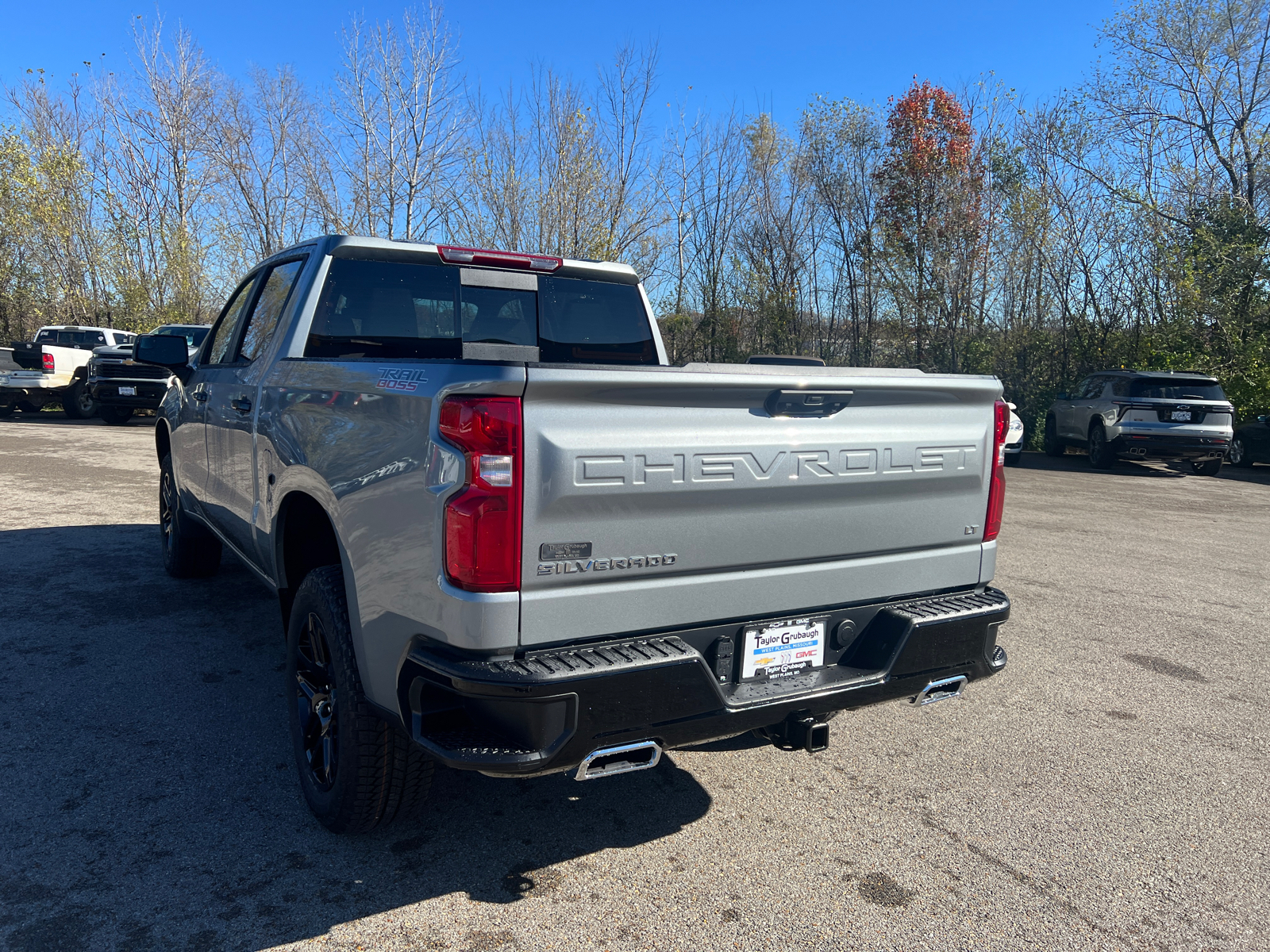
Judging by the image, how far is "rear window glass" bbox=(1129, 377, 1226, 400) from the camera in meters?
15.4

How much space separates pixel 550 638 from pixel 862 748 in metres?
2.01

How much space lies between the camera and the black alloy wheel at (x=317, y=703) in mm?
2949

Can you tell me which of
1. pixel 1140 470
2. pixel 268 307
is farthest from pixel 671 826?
pixel 1140 470

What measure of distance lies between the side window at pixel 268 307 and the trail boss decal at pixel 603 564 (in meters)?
2.33

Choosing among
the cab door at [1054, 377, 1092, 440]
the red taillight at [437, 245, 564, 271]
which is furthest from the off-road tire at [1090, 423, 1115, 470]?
the red taillight at [437, 245, 564, 271]

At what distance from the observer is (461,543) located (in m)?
2.24

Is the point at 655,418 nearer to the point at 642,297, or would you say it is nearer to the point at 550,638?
the point at 550,638

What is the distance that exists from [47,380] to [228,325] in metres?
17.0

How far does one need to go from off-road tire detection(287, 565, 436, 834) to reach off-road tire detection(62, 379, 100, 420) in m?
18.8

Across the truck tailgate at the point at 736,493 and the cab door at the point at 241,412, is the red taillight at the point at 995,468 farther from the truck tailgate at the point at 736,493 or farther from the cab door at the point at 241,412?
the cab door at the point at 241,412

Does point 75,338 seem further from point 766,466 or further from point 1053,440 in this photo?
point 766,466

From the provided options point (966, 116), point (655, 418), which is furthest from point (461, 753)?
point (966, 116)

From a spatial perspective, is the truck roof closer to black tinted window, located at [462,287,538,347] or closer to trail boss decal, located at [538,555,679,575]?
black tinted window, located at [462,287,538,347]

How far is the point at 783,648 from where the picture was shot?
2.73m
